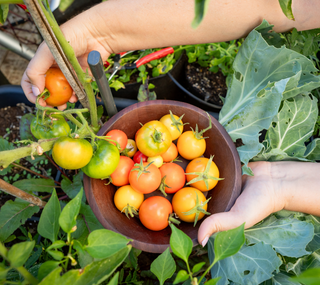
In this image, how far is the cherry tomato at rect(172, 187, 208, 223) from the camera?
0.82 metres

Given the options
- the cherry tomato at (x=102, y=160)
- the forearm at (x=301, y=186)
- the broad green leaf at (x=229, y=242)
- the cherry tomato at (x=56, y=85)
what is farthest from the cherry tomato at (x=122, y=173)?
the forearm at (x=301, y=186)

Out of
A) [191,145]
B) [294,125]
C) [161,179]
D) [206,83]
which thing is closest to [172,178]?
[161,179]

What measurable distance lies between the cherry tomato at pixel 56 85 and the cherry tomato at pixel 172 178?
18.4 inches

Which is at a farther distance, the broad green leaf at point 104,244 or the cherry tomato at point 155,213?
the cherry tomato at point 155,213

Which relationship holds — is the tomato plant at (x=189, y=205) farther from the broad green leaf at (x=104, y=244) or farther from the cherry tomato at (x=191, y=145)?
the broad green leaf at (x=104, y=244)

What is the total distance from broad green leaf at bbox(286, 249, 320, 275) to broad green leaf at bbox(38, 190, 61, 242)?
86 centimetres

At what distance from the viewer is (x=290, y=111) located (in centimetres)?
102

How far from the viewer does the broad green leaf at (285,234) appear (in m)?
0.81

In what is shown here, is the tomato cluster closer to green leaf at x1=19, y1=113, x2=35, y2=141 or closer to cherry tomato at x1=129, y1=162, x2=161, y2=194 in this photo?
cherry tomato at x1=129, y1=162, x2=161, y2=194

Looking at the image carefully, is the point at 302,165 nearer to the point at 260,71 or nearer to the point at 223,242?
the point at 260,71

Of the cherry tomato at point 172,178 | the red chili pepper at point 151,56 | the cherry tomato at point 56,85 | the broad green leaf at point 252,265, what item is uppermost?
the cherry tomato at point 56,85

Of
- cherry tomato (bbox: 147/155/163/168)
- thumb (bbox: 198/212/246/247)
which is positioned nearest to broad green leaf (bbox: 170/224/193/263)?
thumb (bbox: 198/212/246/247)

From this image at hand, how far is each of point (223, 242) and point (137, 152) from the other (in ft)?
1.77

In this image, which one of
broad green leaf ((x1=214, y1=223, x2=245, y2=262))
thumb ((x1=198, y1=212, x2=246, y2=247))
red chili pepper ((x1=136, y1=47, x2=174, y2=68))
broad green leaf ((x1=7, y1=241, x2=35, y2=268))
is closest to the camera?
broad green leaf ((x1=7, y1=241, x2=35, y2=268))
